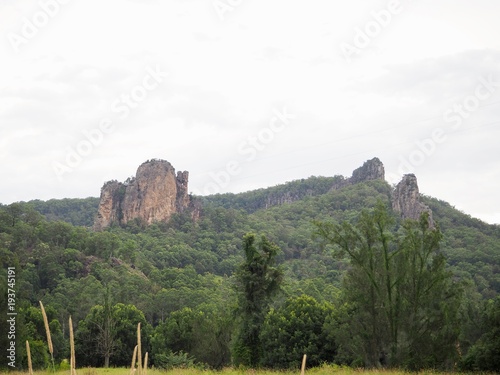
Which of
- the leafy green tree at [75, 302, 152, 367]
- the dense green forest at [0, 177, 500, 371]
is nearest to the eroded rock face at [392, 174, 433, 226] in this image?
the dense green forest at [0, 177, 500, 371]

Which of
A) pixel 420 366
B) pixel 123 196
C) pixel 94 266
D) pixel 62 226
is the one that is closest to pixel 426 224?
pixel 420 366

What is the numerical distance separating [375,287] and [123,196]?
107m

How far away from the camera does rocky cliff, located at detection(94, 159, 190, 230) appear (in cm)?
12631

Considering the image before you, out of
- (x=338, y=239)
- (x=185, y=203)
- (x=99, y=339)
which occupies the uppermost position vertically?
(x=185, y=203)

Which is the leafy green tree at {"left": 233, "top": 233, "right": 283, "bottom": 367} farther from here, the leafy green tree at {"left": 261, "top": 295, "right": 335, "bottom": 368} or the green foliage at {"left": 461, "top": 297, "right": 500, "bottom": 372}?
the green foliage at {"left": 461, "top": 297, "right": 500, "bottom": 372}

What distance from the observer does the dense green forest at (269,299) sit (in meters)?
27.5

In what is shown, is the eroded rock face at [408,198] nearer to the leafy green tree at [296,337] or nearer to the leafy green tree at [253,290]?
the leafy green tree at [296,337]

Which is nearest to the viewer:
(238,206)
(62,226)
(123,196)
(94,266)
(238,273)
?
(238,273)

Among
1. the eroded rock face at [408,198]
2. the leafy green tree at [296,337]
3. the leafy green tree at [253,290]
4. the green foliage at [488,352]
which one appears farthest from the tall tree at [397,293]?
the eroded rock face at [408,198]

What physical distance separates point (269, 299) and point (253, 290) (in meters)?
1.32

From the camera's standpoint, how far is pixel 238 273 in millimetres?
34031

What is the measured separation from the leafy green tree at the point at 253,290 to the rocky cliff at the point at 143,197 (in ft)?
310

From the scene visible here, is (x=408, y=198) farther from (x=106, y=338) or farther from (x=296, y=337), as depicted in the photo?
(x=106, y=338)

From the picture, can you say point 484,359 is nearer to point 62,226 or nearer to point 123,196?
point 62,226
